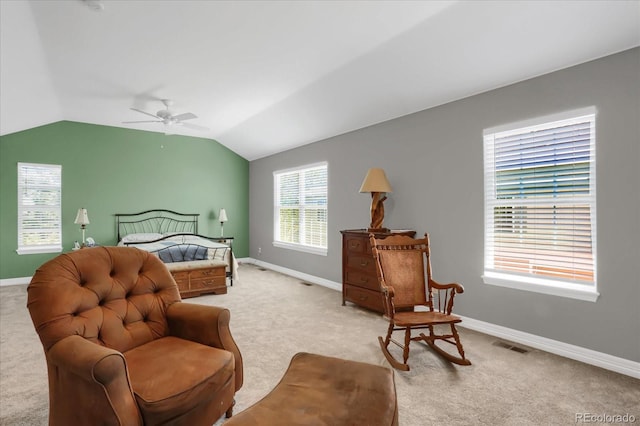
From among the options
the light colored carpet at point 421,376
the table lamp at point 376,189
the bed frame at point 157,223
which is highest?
the table lamp at point 376,189

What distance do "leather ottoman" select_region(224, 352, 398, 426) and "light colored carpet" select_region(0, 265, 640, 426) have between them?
72cm

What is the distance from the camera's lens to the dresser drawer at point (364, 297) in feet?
12.8

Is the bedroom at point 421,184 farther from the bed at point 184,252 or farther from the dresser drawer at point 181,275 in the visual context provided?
the dresser drawer at point 181,275

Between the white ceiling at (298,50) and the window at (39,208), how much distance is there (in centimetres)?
119

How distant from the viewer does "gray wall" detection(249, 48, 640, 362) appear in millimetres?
2549

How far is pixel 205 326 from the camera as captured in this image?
6.37ft

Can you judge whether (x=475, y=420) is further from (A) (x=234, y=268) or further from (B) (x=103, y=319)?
(A) (x=234, y=268)

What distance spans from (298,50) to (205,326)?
2.77 meters

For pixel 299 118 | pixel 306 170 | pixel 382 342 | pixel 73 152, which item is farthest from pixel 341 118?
pixel 73 152

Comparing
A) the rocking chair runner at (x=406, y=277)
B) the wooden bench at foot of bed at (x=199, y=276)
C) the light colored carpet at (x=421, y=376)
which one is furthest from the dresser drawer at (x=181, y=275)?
the rocking chair runner at (x=406, y=277)

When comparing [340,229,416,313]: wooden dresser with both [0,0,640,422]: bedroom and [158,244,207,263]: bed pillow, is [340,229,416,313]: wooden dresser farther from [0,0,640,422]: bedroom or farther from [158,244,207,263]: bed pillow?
[158,244,207,263]: bed pillow

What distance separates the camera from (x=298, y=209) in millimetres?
6457

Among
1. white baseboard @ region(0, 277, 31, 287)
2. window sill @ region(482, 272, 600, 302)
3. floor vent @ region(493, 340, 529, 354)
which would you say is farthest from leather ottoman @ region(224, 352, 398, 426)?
white baseboard @ region(0, 277, 31, 287)

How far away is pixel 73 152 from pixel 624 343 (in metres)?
7.97
